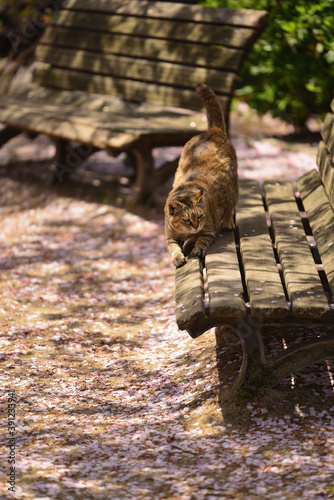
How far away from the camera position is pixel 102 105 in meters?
7.43

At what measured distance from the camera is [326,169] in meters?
4.56

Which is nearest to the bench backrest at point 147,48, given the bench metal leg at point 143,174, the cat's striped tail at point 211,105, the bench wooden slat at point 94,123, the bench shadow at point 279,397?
the bench wooden slat at point 94,123

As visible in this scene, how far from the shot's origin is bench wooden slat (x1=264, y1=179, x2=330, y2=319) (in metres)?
3.10

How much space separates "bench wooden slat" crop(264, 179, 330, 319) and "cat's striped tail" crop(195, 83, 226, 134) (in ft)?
2.18

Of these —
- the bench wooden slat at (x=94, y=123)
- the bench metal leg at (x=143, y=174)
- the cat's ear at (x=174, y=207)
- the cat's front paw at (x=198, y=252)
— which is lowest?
the bench metal leg at (x=143, y=174)

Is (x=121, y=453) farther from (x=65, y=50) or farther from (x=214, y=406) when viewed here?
(x=65, y=50)

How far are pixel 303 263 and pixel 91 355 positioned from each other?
1589 mm

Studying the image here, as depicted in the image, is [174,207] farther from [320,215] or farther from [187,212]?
[320,215]

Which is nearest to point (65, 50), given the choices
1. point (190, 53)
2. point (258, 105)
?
point (190, 53)

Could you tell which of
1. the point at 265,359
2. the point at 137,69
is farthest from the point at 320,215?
the point at 137,69

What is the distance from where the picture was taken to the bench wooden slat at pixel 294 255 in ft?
10.2

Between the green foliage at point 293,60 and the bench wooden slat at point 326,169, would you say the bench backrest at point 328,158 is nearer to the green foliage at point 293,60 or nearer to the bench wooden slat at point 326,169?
the bench wooden slat at point 326,169

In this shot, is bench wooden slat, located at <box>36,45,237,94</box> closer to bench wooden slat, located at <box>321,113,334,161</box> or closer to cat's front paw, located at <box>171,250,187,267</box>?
bench wooden slat, located at <box>321,113,334,161</box>

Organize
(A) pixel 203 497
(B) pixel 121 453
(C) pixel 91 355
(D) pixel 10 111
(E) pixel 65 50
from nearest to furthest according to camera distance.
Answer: (A) pixel 203 497 → (B) pixel 121 453 → (C) pixel 91 355 → (D) pixel 10 111 → (E) pixel 65 50
